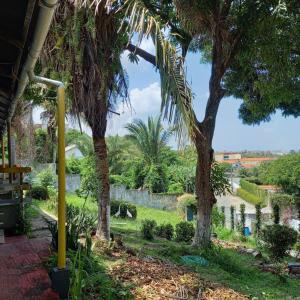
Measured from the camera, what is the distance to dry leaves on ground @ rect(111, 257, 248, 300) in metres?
5.30

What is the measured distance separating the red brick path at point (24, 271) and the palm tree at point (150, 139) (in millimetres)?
24340

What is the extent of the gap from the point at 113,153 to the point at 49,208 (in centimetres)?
1643

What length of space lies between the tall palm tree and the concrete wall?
18.0 meters

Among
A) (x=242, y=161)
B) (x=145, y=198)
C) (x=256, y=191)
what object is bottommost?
(x=256, y=191)

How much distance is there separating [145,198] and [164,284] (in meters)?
22.3

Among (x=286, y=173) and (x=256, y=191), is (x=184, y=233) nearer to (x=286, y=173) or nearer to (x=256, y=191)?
(x=286, y=173)

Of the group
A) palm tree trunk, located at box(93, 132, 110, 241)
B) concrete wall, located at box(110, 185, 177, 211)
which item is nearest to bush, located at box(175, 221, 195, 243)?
palm tree trunk, located at box(93, 132, 110, 241)

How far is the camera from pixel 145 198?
28.0m

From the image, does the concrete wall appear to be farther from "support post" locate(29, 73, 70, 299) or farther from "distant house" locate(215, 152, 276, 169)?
"distant house" locate(215, 152, 276, 169)

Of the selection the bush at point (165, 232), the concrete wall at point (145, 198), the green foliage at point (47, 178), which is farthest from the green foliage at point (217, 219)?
the green foliage at point (47, 178)

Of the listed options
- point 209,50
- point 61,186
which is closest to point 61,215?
point 61,186

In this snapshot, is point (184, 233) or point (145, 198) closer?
point (184, 233)

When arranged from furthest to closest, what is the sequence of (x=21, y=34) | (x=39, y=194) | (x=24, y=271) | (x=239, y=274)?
(x=39, y=194)
(x=239, y=274)
(x=24, y=271)
(x=21, y=34)

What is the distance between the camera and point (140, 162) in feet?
102
